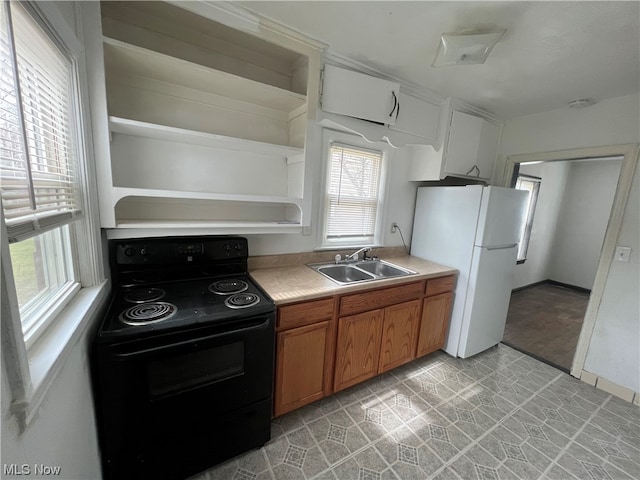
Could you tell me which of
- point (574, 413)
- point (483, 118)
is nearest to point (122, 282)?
point (574, 413)

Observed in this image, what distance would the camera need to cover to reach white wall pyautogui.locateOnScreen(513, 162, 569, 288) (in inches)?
165

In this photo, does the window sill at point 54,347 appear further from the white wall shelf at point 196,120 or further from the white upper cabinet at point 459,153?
the white upper cabinet at point 459,153

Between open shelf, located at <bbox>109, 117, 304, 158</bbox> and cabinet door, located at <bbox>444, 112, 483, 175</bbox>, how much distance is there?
5.04 feet

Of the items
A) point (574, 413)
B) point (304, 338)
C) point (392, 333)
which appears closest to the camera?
point (304, 338)

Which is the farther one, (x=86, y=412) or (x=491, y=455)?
(x=491, y=455)

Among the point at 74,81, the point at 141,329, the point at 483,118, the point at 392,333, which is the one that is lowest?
A: the point at 392,333

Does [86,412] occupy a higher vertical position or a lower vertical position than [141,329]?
lower

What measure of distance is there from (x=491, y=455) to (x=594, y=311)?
163 cm

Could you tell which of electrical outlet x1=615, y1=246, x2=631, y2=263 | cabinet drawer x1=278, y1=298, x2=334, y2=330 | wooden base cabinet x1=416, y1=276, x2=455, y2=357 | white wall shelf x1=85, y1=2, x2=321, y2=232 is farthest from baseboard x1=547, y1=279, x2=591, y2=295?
white wall shelf x1=85, y1=2, x2=321, y2=232

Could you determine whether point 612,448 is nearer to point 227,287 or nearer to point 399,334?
point 399,334

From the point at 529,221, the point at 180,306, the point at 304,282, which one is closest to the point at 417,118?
the point at 304,282

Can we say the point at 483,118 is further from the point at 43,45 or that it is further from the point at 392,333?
the point at 43,45

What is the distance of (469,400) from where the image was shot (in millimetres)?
1948

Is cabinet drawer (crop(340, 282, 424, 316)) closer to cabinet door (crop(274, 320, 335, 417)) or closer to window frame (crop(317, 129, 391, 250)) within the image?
cabinet door (crop(274, 320, 335, 417))
